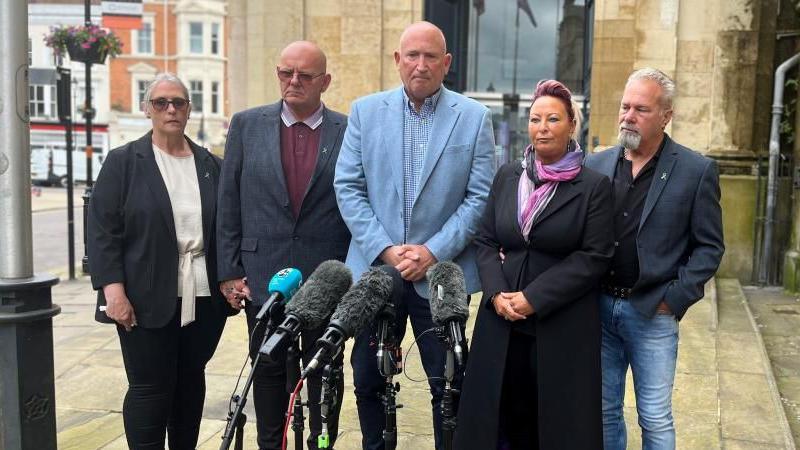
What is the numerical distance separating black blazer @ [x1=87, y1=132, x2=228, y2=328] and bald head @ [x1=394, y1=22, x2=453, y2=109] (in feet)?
4.68

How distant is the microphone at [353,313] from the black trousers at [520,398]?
2.31 ft

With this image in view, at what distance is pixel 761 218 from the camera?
9.08m

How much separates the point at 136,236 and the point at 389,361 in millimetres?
1639

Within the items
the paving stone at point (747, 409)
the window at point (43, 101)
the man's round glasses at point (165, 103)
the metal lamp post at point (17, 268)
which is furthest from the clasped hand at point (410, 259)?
the window at point (43, 101)

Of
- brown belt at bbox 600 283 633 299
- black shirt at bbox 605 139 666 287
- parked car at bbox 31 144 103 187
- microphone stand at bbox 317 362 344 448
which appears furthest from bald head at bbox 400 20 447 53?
parked car at bbox 31 144 103 187

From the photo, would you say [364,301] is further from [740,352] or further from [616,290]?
[740,352]

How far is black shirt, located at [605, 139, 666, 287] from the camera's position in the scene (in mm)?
3545

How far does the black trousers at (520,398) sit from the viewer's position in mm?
3398

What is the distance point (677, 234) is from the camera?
3.51 m

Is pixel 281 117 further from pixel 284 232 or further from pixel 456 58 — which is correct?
pixel 456 58

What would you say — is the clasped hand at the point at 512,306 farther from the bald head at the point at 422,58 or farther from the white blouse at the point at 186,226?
the white blouse at the point at 186,226

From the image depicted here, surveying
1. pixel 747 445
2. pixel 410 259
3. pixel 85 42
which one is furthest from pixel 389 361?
pixel 85 42

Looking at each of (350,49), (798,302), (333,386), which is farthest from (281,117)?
(798,302)

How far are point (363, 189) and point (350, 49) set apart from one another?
6.30 metres
